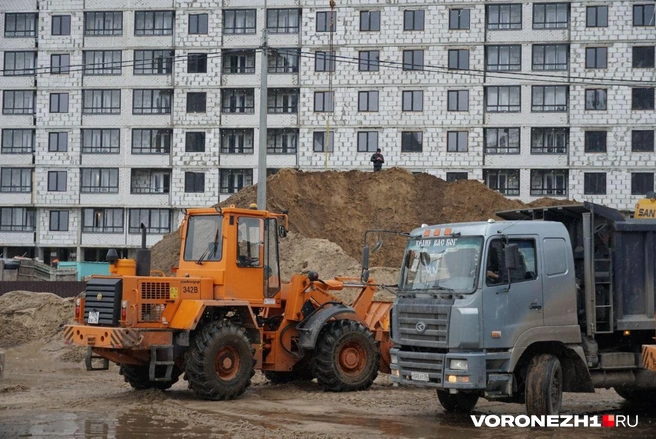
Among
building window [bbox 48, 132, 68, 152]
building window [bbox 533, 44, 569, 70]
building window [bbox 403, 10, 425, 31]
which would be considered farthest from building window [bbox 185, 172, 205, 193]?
building window [bbox 533, 44, 569, 70]

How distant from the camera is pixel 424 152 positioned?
59938mm

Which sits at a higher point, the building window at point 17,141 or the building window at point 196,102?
the building window at point 196,102

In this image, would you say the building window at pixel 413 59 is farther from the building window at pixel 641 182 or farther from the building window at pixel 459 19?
the building window at pixel 641 182

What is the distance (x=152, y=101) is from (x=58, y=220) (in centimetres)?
1020

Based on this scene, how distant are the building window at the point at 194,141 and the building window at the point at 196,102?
1479mm

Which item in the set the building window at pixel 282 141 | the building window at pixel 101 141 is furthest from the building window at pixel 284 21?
the building window at pixel 101 141

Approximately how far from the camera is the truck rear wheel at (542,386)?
48.4ft

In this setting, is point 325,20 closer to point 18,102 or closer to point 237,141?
point 237,141

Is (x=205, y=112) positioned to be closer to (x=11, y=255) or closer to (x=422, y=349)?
(x=11, y=255)

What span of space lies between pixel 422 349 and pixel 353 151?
149 ft

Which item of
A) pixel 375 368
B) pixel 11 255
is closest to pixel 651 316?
pixel 375 368

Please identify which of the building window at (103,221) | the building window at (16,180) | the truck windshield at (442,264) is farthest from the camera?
the building window at (16,180)

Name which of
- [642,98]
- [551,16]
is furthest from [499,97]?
[642,98]

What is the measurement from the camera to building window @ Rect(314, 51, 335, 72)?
200 feet
